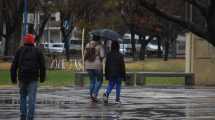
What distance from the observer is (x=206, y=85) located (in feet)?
110

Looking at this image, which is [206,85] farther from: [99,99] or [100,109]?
[100,109]

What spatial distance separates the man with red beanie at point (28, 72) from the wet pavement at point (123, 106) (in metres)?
1.50

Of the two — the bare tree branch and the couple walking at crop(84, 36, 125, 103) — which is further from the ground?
the bare tree branch

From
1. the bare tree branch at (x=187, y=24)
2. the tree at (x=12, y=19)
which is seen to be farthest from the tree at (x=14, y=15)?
the bare tree branch at (x=187, y=24)

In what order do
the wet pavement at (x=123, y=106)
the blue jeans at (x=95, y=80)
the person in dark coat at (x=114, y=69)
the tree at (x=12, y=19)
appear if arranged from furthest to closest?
the tree at (x=12, y=19)
the blue jeans at (x=95, y=80)
the person in dark coat at (x=114, y=69)
the wet pavement at (x=123, y=106)

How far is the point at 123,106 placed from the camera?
67.9 ft

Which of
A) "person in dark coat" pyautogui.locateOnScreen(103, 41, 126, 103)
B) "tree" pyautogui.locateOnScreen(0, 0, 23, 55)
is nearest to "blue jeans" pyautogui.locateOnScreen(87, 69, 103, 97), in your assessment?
"person in dark coat" pyautogui.locateOnScreen(103, 41, 126, 103)

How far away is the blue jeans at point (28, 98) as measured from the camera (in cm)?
1552

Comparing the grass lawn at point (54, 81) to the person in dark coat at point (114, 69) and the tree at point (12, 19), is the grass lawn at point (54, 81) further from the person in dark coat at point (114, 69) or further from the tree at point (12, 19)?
the tree at point (12, 19)

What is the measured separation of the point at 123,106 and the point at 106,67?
1808 mm

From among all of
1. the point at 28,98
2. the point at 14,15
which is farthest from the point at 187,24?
the point at 14,15

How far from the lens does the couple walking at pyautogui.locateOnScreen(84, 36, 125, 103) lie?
71.8ft

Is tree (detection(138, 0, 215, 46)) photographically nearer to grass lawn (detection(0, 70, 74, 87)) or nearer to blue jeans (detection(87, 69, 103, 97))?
blue jeans (detection(87, 69, 103, 97))

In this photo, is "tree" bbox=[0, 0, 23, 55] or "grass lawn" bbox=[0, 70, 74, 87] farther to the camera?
"tree" bbox=[0, 0, 23, 55]
